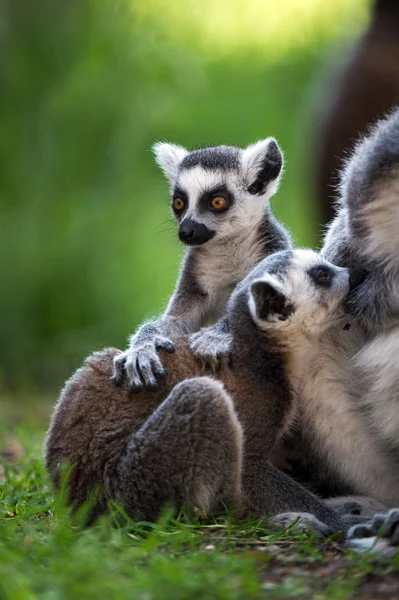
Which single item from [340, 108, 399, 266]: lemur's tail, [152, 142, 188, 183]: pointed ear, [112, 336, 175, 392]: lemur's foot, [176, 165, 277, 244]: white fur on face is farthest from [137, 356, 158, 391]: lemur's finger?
[152, 142, 188, 183]: pointed ear

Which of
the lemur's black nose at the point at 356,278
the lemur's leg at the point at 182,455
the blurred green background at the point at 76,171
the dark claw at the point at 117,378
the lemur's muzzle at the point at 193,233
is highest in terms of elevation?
the blurred green background at the point at 76,171

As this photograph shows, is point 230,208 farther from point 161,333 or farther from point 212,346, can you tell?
point 212,346

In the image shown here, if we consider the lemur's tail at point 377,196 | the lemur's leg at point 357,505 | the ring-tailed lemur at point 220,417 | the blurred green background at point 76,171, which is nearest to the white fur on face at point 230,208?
the ring-tailed lemur at point 220,417

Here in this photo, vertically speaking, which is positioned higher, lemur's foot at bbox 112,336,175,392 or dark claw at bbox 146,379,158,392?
lemur's foot at bbox 112,336,175,392

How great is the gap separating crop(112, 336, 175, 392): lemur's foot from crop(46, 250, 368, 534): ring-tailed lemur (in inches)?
1.8

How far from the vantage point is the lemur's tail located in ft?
14.1

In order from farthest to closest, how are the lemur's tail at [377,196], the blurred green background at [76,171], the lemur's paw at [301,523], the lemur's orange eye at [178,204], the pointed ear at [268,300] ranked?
the blurred green background at [76,171] → the lemur's orange eye at [178,204] → the pointed ear at [268,300] → the lemur's tail at [377,196] → the lemur's paw at [301,523]

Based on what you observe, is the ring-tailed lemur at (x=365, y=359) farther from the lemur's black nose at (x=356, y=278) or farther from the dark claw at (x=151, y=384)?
the dark claw at (x=151, y=384)

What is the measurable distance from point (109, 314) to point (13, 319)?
963 mm

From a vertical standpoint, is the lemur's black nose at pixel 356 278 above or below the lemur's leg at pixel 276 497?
above

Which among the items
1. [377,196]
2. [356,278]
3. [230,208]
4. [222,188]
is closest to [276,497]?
[356,278]

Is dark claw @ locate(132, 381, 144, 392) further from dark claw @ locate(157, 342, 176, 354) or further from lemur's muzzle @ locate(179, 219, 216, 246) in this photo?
lemur's muzzle @ locate(179, 219, 216, 246)

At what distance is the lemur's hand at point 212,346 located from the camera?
14.9 ft

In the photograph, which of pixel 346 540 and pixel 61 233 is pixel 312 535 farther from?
pixel 61 233
